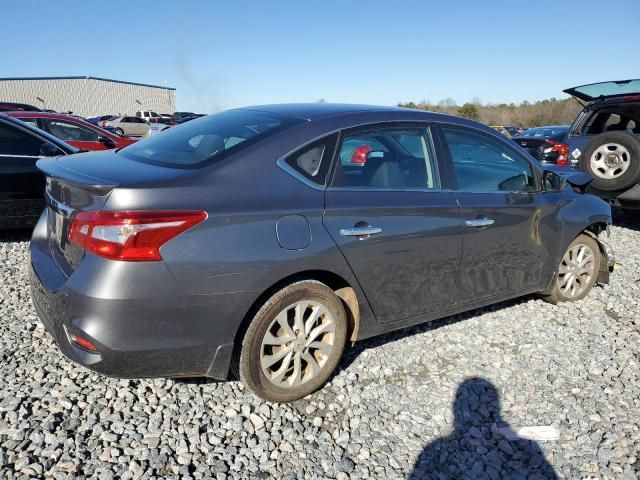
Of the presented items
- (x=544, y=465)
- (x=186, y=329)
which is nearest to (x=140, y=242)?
(x=186, y=329)

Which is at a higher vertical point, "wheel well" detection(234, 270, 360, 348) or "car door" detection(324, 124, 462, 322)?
"car door" detection(324, 124, 462, 322)

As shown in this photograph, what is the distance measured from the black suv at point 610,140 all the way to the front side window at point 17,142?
6.83 m

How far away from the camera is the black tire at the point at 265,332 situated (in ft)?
8.25

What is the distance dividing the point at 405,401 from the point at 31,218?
4.59 m

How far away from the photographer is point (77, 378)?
9.41 feet

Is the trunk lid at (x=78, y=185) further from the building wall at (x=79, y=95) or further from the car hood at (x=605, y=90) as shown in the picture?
the building wall at (x=79, y=95)

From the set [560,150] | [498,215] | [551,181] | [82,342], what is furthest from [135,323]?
[560,150]

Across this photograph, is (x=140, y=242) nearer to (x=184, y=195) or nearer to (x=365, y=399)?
(x=184, y=195)

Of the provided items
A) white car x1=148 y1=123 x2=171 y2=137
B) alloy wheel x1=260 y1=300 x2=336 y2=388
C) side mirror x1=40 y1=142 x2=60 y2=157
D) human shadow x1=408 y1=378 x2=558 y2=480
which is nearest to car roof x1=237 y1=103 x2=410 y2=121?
white car x1=148 y1=123 x2=171 y2=137

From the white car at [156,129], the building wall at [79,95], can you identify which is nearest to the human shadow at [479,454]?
the white car at [156,129]

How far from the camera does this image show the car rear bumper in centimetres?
216

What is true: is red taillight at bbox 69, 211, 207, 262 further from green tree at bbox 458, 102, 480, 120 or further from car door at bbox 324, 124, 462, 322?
green tree at bbox 458, 102, 480, 120

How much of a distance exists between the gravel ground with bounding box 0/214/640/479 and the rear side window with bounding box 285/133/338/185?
129cm

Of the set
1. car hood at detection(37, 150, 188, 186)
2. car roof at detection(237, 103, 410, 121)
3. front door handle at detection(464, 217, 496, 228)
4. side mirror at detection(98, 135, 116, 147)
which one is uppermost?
car roof at detection(237, 103, 410, 121)
